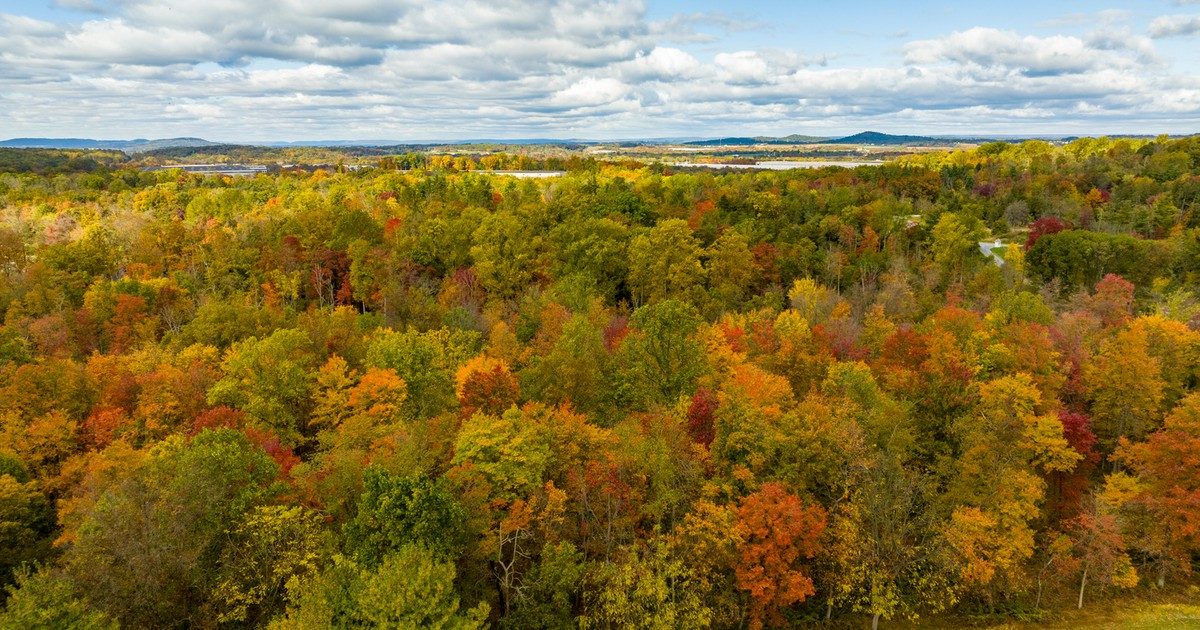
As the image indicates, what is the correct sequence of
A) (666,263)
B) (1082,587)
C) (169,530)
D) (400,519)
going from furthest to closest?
(666,263)
(1082,587)
(169,530)
(400,519)

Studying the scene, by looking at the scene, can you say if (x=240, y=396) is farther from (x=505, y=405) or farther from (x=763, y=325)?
(x=763, y=325)

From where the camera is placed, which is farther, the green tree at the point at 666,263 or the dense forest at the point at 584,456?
the green tree at the point at 666,263

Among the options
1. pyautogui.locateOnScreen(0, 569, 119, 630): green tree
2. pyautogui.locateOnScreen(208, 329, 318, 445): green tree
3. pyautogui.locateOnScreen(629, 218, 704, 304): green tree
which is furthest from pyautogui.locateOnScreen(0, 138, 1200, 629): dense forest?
pyautogui.locateOnScreen(629, 218, 704, 304): green tree

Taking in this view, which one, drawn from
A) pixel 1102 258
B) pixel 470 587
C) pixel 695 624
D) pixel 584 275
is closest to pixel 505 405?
pixel 470 587

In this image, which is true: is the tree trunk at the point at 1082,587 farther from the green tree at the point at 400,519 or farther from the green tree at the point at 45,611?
the green tree at the point at 45,611

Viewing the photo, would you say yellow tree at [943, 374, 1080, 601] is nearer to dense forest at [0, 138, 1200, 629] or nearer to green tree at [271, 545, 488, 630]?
dense forest at [0, 138, 1200, 629]

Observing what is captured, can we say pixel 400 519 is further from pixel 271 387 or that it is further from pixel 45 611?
pixel 271 387

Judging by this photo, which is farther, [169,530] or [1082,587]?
[1082,587]

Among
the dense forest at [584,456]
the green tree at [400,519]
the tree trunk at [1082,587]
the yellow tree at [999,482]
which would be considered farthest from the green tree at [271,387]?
the tree trunk at [1082,587]

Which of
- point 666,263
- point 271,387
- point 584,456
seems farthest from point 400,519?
point 666,263

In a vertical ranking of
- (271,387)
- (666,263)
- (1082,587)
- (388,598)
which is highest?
(666,263)
